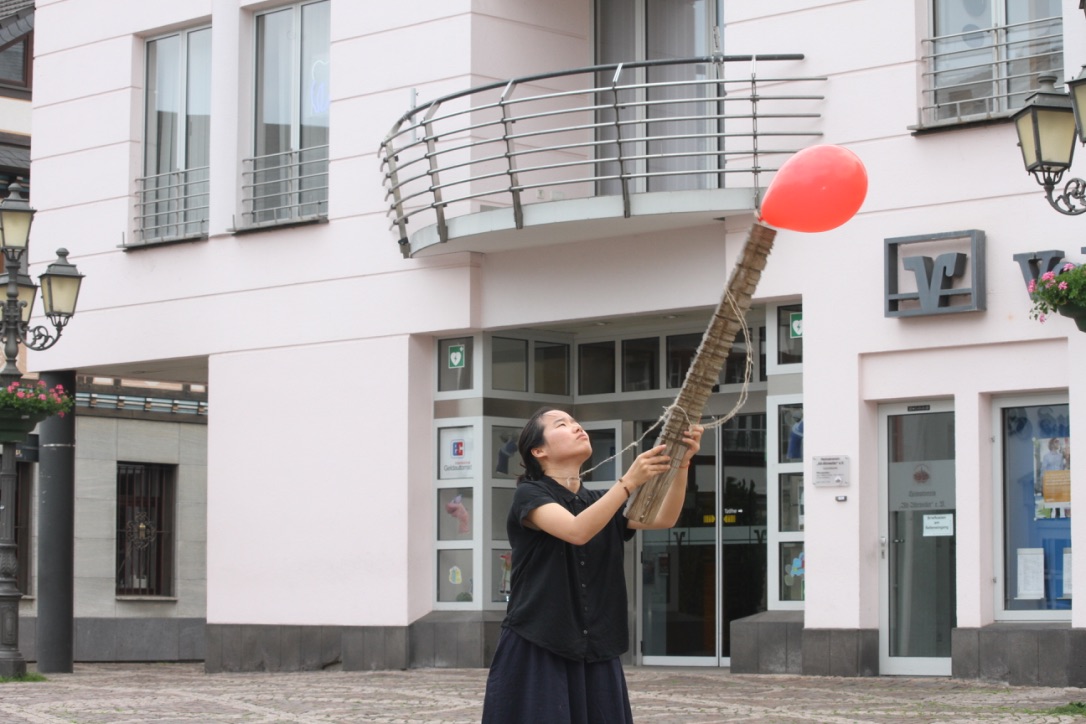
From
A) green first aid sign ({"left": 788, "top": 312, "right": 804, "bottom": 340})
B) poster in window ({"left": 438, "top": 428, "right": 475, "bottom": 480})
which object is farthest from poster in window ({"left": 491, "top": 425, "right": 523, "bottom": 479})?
green first aid sign ({"left": 788, "top": 312, "right": 804, "bottom": 340})

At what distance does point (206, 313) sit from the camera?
1969 centimetres

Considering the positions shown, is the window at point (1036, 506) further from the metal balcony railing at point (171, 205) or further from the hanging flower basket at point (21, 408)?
the metal balcony railing at point (171, 205)

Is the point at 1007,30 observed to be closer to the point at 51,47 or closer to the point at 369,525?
the point at 369,525

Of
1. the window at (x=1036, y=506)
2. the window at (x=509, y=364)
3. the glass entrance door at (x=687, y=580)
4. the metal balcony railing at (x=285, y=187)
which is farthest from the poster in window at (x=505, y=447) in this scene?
the window at (x=1036, y=506)

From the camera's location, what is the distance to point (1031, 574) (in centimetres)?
1395

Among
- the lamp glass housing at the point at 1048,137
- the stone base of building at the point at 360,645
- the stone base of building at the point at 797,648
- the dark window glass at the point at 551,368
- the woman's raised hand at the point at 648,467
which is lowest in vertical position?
the stone base of building at the point at 360,645

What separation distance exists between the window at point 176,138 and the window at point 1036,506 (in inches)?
380

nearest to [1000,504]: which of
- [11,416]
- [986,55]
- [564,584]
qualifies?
[986,55]

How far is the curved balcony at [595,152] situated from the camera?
15.0 meters

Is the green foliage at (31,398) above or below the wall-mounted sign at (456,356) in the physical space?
below

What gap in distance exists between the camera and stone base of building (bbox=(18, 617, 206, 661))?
1027 inches

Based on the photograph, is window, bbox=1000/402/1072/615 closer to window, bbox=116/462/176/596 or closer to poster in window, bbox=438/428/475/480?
poster in window, bbox=438/428/475/480

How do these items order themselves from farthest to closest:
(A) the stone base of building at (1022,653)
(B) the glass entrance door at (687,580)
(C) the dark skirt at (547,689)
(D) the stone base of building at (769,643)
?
1. (B) the glass entrance door at (687,580)
2. (D) the stone base of building at (769,643)
3. (A) the stone base of building at (1022,653)
4. (C) the dark skirt at (547,689)

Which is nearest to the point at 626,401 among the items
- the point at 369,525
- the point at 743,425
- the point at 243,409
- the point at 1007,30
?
the point at 743,425
